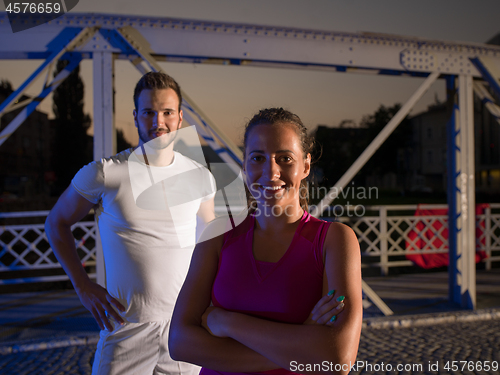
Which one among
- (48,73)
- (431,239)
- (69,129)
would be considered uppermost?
(69,129)

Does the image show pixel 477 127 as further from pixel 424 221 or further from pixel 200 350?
pixel 200 350

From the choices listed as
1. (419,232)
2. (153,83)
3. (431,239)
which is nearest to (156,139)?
(153,83)

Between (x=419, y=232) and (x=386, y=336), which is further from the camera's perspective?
(x=419, y=232)

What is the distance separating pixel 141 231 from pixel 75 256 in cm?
39

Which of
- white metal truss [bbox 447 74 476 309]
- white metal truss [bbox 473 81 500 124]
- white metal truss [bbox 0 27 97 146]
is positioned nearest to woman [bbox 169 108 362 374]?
white metal truss [bbox 0 27 97 146]

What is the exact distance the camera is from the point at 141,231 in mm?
1868

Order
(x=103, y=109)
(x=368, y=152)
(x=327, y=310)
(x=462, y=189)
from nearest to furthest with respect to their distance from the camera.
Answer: (x=327, y=310)
(x=103, y=109)
(x=368, y=152)
(x=462, y=189)

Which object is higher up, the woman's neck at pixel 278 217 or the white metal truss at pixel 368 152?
the white metal truss at pixel 368 152

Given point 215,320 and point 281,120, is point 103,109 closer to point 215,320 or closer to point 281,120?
point 281,120

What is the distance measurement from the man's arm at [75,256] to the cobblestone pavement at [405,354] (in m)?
2.15

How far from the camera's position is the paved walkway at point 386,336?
3.46 m

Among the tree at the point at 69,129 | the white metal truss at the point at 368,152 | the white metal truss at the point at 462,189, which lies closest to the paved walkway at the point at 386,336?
the white metal truss at the point at 462,189

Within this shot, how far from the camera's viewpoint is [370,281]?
7.19 metres

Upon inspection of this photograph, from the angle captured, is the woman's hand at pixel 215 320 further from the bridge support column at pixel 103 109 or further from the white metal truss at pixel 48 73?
the white metal truss at pixel 48 73
